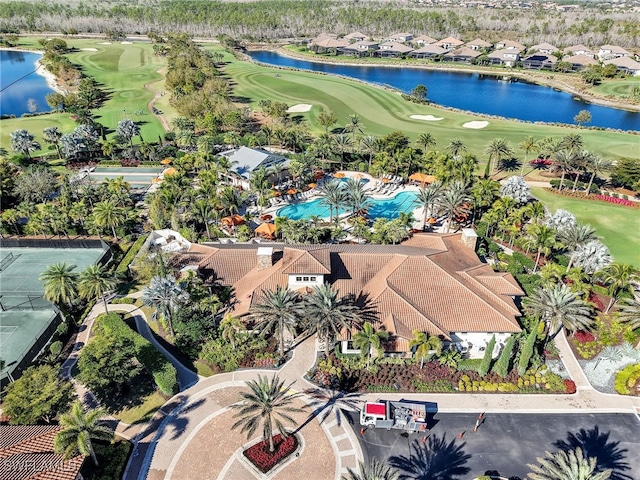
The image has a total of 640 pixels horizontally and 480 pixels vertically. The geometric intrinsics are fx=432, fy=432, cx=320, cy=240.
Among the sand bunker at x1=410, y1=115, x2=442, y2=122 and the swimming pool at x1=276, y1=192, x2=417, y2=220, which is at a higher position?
the sand bunker at x1=410, y1=115, x2=442, y2=122

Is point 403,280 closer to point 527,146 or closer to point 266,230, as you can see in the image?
point 266,230

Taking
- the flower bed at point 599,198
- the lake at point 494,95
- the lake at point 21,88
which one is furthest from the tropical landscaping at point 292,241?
the lake at point 21,88

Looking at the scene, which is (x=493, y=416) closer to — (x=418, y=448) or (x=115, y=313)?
(x=418, y=448)

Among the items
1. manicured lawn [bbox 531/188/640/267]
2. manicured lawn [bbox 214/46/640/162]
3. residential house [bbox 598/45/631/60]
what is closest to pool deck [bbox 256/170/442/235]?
manicured lawn [bbox 531/188/640/267]

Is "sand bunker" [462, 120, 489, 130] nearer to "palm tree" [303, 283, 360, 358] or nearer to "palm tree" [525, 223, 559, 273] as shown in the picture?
"palm tree" [525, 223, 559, 273]

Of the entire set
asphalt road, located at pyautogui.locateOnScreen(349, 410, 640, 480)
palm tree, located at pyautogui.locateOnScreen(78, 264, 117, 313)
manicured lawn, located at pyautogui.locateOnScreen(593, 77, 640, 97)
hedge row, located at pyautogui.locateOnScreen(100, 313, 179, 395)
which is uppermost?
manicured lawn, located at pyautogui.locateOnScreen(593, 77, 640, 97)

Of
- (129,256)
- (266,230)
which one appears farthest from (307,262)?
(129,256)
